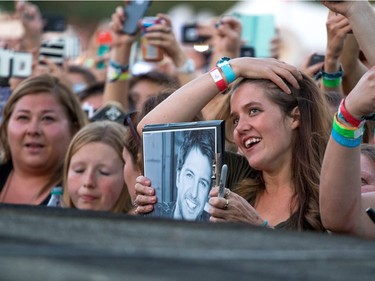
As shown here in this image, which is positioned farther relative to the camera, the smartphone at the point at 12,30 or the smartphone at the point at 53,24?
the smartphone at the point at 12,30

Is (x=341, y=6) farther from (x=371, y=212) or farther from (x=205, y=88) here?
(x=371, y=212)

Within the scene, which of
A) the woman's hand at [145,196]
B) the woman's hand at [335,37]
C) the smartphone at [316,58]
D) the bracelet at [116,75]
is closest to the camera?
the woman's hand at [145,196]

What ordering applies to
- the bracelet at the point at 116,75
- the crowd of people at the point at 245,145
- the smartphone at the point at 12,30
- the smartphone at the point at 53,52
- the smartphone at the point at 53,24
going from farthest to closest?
the smartphone at the point at 12,30
the smartphone at the point at 53,24
the smartphone at the point at 53,52
the bracelet at the point at 116,75
the crowd of people at the point at 245,145

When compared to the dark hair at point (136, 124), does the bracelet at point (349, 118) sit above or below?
above

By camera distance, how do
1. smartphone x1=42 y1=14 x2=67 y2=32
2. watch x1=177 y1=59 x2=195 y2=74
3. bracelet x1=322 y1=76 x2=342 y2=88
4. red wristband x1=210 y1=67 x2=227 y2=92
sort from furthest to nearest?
smartphone x1=42 y1=14 x2=67 y2=32 < watch x1=177 y1=59 x2=195 y2=74 < bracelet x1=322 y1=76 x2=342 y2=88 < red wristband x1=210 y1=67 x2=227 y2=92

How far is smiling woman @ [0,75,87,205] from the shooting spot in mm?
6039

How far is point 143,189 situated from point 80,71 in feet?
20.2

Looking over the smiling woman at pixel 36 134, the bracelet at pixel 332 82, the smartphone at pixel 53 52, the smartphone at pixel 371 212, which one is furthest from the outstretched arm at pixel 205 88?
the smartphone at pixel 53 52

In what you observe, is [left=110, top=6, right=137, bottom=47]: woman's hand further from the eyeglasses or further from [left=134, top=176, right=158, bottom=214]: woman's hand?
[left=134, top=176, right=158, bottom=214]: woman's hand

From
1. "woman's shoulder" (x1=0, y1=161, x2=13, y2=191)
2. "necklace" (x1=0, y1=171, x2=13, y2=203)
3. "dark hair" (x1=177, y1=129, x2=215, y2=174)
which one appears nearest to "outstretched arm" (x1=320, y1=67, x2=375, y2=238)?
"dark hair" (x1=177, y1=129, x2=215, y2=174)

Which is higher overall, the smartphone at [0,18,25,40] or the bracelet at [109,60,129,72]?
the smartphone at [0,18,25,40]

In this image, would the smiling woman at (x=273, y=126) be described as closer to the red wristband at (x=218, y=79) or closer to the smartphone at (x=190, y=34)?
the red wristband at (x=218, y=79)

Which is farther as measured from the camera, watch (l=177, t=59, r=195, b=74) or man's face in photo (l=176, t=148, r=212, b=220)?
watch (l=177, t=59, r=195, b=74)

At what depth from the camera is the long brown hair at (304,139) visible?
3812 mm
